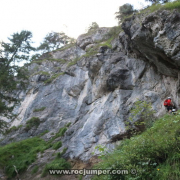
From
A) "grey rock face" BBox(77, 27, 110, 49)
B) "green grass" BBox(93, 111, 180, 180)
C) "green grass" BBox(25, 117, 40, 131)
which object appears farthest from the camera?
"grey rock face" BBox(77, 27, 110, 49)

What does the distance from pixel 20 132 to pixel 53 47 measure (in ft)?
98.4

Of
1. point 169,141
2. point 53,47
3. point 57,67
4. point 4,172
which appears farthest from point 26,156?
point 53,47

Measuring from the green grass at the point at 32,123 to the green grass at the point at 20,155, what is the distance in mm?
3662

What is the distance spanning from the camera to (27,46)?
18391 mm

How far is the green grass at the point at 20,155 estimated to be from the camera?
12684mm

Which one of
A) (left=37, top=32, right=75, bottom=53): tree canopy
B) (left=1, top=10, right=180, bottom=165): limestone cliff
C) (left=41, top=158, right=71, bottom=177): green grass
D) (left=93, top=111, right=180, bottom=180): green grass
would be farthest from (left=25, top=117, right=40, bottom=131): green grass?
(left=37, top=32, right=75, bottom=53): tree canopy

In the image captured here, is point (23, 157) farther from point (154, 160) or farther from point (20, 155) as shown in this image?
point (154, 160)

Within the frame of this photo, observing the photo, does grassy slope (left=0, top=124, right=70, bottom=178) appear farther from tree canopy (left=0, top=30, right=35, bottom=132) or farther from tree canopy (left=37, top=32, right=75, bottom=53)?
tree canopy (left=37, top=32, right=75, bottom=53)

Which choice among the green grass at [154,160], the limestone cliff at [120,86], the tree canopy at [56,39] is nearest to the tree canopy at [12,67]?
the limestone cliff at [120,86]

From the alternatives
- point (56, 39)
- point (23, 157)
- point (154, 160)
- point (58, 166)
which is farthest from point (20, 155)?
point (56, 39)

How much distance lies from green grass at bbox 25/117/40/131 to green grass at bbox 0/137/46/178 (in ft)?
12.0

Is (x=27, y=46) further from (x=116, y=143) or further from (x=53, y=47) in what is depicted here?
(x=53, y=47)

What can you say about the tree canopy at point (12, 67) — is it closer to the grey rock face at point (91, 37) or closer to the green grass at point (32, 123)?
the green grass at point (32, 123)

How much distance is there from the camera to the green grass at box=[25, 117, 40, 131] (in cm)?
2057
